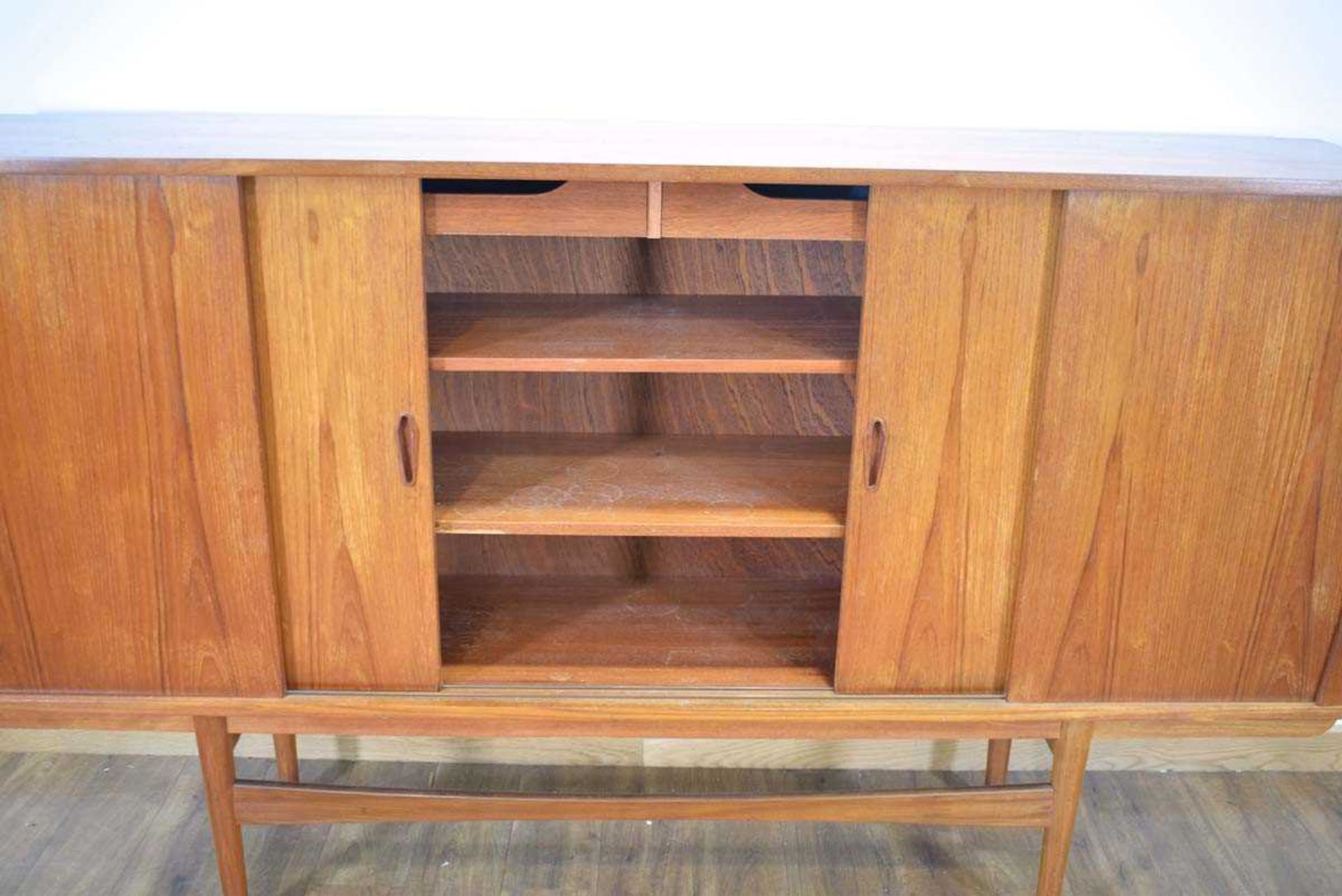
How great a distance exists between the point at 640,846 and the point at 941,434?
0.84m

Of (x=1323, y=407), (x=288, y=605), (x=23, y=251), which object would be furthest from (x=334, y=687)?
(x=1323, y=407)

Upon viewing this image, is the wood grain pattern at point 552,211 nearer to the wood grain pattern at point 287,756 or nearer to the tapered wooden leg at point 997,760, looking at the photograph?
the wood grain pattern at point 287,756

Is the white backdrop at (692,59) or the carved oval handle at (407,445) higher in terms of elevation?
the white backdrop at (692,59)

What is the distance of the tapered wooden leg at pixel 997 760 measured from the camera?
6.07 ft

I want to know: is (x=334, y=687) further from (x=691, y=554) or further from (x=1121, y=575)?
(x=1121, y=575)

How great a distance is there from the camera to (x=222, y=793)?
148 cm

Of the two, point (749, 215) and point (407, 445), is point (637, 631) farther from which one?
point (749, 215)

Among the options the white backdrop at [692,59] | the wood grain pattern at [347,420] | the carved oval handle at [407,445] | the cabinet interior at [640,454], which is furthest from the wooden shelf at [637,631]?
the white backdrop at [692,59]

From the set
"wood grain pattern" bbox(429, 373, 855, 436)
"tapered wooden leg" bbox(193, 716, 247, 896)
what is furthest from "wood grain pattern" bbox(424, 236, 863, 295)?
"tapered wooden leg" bbox(193, 716, 247, 896)

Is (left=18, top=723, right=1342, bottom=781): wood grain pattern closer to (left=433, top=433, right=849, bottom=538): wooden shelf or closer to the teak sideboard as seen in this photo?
the teak sideboard

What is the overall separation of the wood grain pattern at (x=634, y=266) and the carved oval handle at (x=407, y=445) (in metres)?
0.42

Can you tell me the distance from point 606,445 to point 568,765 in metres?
0.62

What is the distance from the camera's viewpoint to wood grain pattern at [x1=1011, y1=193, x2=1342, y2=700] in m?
1.24

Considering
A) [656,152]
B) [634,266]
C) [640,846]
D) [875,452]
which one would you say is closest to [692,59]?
[634,266]
